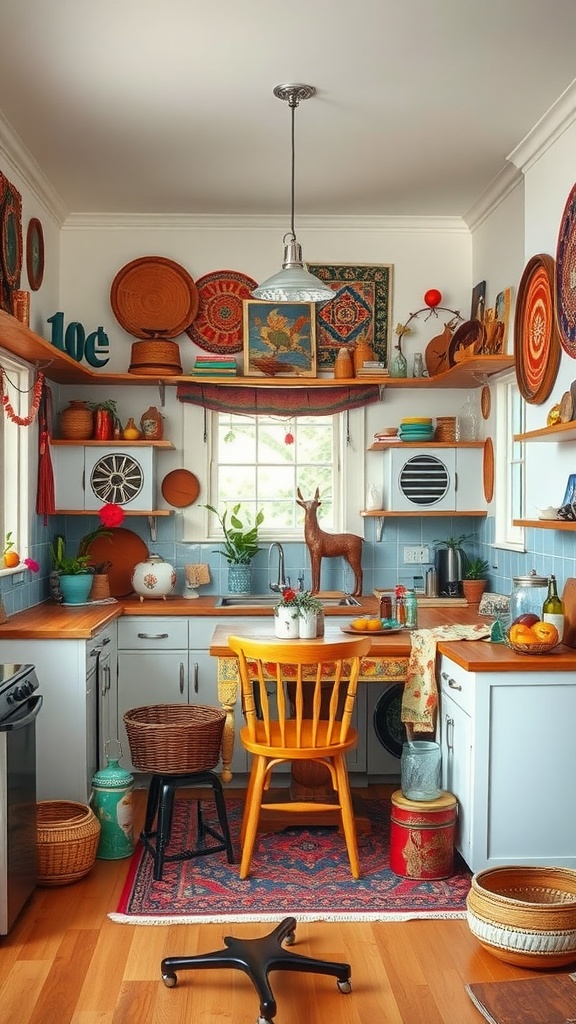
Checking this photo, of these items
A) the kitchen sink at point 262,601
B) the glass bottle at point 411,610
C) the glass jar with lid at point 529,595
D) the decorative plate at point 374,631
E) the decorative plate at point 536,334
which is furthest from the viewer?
the kitchen sink at point 262,601

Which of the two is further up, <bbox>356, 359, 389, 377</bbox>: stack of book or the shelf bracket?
<bbox>356, 359, 389, 377</bbox>: stack of book

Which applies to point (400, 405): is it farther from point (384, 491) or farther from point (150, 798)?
point (150, 798)

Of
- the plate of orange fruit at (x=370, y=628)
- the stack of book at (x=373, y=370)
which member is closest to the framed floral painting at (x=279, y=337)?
the stack of book at (x=373, y=370)

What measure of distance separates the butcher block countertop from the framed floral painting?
1.36 metres

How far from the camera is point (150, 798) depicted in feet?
14.0

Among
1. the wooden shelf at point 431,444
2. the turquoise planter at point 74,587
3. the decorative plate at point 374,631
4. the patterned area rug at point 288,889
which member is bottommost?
the patterned area rug at point 288,889

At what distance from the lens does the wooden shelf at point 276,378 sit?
499 cm

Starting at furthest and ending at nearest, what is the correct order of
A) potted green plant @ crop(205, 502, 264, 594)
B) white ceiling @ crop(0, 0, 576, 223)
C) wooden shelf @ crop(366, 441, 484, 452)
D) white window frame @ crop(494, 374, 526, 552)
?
potted green plant @ crop(205, 502, 264, 594)
wooden shelf @ crop(366, 441, 484, 452)
white window frame @ crop(494, 374, 526, 552)
white ceiling @ crop(0, 0, 576, 223)

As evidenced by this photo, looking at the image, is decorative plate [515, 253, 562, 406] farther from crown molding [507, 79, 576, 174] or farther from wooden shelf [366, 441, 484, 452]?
wooden shelf [366, 441, 484, 452]

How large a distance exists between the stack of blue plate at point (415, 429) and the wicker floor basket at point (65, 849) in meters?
2.73

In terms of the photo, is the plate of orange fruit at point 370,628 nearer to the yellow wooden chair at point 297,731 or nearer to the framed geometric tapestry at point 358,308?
the yellow wooden chair at point 297,731

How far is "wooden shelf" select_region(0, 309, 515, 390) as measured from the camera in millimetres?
4988

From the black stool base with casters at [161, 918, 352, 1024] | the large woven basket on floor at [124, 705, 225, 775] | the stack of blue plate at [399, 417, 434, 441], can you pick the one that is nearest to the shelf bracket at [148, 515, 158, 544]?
the stack of blue plate at [399, 417, 434, 441]

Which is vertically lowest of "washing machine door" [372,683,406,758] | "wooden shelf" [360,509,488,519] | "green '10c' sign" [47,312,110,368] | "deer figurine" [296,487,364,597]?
"washing machine door" [372,683,406,758]
